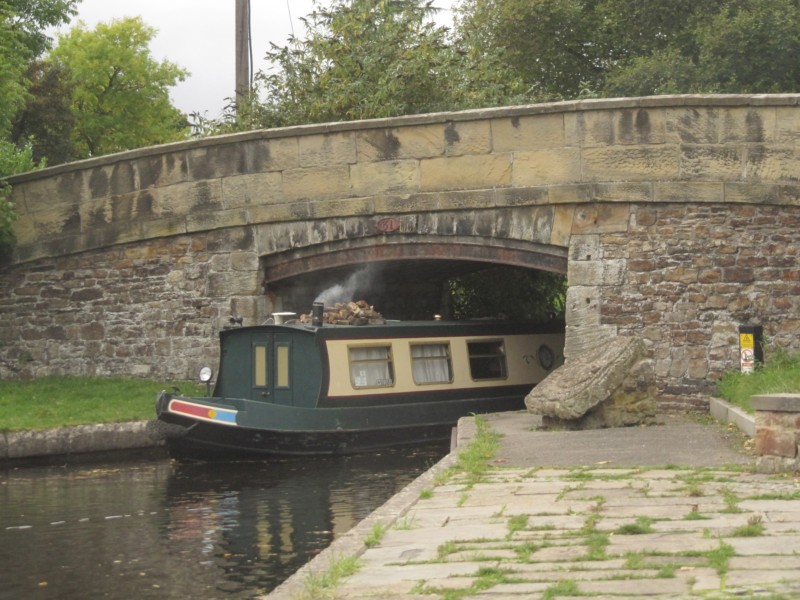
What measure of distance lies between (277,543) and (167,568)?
→ 1045mm

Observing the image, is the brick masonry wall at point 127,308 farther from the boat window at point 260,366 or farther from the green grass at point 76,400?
the boat window at point 260,366

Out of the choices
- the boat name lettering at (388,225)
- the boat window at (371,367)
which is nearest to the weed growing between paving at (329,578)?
the boat window at (371,367)

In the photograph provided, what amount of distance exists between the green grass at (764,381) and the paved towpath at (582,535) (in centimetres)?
204

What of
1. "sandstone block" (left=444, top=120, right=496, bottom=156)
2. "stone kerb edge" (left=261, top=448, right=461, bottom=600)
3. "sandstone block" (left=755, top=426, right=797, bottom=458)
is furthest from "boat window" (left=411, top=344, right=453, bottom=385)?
"sandstone block" (left=755, top=426, right=797, bottom=458)

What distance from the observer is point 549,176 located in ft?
48.7

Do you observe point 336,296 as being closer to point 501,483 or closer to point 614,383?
point 614,383

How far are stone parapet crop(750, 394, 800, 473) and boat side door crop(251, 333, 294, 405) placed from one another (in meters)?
7.70

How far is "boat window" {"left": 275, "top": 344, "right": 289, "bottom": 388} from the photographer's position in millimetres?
15086

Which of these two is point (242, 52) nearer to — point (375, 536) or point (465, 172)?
point (465, 172)

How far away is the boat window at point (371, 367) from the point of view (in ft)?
50.1

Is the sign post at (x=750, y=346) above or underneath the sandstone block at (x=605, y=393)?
above

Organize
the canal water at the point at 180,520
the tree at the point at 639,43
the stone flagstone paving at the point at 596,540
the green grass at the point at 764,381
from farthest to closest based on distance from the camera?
the tree at the point at 639,43 < the green grass at the point at 764,381 < the canal water at the point at 180,520 < the stone flagstone paving at the point at 596,540

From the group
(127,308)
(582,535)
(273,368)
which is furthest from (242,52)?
(582,535)

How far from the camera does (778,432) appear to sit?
26.3ft
